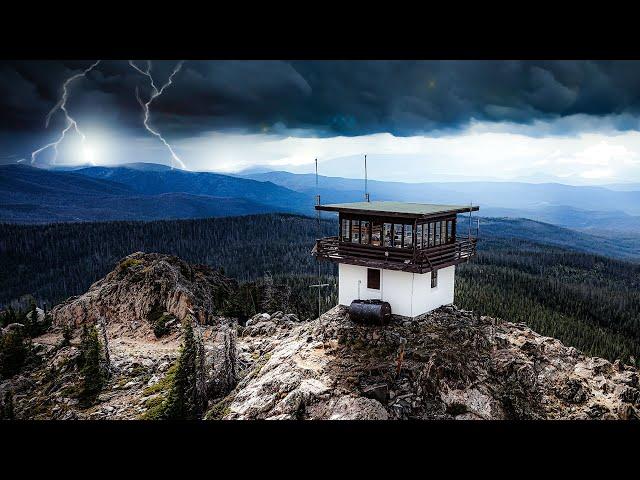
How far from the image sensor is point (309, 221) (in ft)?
478

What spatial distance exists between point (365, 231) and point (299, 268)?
75931 millimetres

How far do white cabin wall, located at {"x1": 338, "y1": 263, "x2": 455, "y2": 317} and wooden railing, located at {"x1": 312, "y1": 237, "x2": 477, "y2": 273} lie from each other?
3.10 ft

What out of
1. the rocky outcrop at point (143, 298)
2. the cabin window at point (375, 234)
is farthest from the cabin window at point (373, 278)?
the rocky outcrop at point (143, 298)

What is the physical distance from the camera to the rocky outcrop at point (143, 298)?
1719 inches

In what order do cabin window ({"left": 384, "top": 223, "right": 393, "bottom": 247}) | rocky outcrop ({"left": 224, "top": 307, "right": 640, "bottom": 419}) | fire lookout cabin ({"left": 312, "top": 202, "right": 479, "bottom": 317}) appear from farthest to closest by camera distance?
cabin window ({"left": 384, "top": 223, "right": 393, "bottom": 247}) < fire lookout cabin ({"left": 312, "top": 202, "right": 479, "bottom": 317}) < rocky outcrop ({"left": 224, "top": 307, "right": 640, "bottom": 419})

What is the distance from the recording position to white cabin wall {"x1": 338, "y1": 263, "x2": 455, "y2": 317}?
2781 cm

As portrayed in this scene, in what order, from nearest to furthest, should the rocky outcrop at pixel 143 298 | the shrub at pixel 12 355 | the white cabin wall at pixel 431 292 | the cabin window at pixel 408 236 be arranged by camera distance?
1. the cabin window at pixel 408 236
2. the white cabin wall at pixel 431 292
3. the shrub at pixel 12 355
4. the rocky outcrop at pixel 143 298

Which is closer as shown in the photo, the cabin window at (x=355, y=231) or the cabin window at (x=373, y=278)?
the cabin window at (x=373, y=278)

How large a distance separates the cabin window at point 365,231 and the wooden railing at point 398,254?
47 cm

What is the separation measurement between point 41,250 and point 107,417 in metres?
91.4

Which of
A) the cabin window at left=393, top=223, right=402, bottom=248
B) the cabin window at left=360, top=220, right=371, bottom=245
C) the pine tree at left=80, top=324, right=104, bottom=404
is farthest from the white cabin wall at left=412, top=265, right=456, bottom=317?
the pine tree at left=80, top=324, right=104, bottom=404

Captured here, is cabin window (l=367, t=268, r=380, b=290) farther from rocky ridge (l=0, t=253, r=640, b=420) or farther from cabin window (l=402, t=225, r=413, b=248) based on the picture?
cabin window (l=402, t=225, r=413, b=248)

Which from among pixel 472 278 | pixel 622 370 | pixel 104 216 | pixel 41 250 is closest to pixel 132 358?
pixel 622 370

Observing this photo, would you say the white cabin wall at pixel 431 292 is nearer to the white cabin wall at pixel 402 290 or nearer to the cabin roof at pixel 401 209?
the white cabin wall at pixel 402 290
